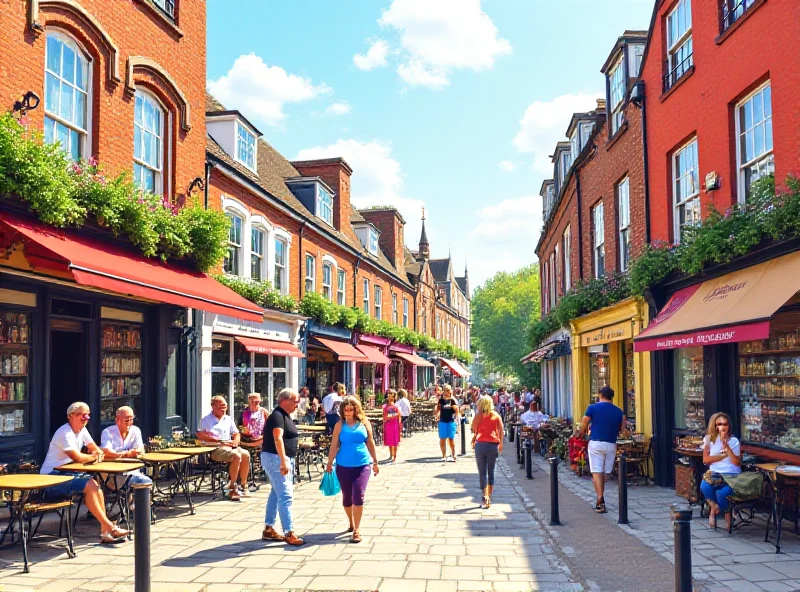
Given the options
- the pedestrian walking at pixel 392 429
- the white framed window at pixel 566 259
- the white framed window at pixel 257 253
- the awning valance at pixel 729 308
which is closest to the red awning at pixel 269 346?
the white framed window at pixel 257 253

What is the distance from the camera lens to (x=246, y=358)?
1744 centimetres

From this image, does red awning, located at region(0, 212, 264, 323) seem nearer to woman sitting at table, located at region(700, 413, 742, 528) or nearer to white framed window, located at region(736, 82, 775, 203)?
woman sitting at table, located at region(700, 413, 742, 528)

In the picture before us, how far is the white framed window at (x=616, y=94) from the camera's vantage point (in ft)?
50.0

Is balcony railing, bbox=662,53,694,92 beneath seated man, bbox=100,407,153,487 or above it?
above

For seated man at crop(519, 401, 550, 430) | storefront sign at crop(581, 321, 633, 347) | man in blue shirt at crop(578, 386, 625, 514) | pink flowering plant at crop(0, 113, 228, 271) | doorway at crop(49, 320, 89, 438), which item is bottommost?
seated man at crop(519, 401, 550, 430)

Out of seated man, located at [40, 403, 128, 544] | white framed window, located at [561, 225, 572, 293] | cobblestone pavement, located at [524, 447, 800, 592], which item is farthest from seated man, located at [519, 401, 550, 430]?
seated man, located at [40, 403, 128, 544]

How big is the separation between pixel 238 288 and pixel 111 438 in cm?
699

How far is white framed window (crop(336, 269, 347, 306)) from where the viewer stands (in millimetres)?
24781

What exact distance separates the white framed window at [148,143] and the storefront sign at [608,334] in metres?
9.18

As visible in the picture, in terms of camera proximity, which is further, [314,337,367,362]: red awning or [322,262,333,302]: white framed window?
[322,262,333,302]: white framed window

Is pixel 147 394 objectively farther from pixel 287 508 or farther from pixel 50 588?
pixel 50 588

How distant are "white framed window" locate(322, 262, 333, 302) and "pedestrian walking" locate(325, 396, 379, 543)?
15.3 metres

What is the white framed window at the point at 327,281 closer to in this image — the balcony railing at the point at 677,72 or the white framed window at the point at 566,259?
the white framed window at the point at 566,259

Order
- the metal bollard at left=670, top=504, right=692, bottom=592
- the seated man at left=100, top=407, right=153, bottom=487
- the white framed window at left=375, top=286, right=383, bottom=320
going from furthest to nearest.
Answer: the white framed window at left=375, top=286, right=383, bottom=320 → the seated man at left=100, top=407, right=153, bottom=487 → the metal bollard at left=670, top=504, right=692, bottom=592
